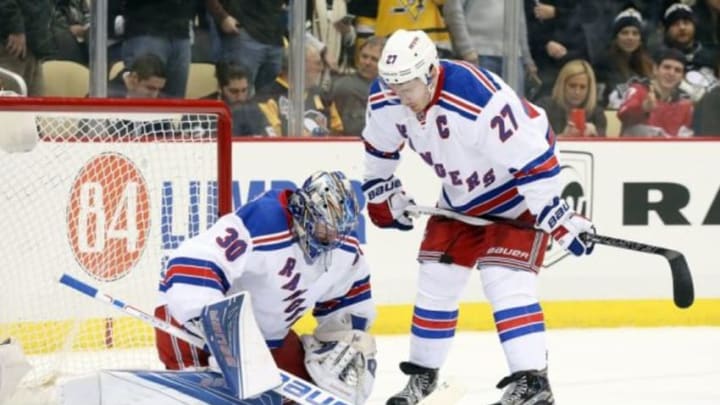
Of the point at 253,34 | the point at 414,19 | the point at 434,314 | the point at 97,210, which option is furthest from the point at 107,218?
the point at 414,19

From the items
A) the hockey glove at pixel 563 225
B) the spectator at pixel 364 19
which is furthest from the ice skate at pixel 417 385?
the spectator at pixel 364 19

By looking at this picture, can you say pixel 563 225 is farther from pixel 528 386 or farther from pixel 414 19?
pixel 414 19

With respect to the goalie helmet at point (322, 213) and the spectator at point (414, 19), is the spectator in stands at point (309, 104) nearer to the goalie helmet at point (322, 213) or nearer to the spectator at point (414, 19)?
the spectator at point (414, 19)

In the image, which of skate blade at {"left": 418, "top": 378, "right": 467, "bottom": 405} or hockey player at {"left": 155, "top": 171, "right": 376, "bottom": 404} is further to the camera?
skate blade at {"left": 418, "top": 378, "right": 467, "bottom": 405}

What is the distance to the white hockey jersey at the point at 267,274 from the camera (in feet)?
11.6

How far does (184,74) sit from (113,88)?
0.91ft

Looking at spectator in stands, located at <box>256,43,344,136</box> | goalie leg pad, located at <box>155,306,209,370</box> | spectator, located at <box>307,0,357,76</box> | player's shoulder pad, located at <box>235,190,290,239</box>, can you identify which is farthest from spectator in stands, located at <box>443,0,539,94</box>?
player's shoulder pad, located at <box>235,190,290,239</box>

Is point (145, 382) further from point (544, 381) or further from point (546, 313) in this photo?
point (546, 313)

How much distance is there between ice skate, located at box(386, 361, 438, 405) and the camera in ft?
14.8

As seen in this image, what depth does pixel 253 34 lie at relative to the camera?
6.28 meters

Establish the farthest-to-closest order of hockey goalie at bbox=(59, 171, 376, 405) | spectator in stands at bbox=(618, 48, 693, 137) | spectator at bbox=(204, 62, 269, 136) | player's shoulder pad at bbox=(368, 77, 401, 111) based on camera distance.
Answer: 1. spectator in stands at bbox=(618, 48, 693, 137)
2. spectator at bbox=(204, 62, 269, 136)
3. player's shoulder pad at bbox=(368, 77, 401, 111)
4. hockey goalie at bbox=(59, 171, 376, 405)

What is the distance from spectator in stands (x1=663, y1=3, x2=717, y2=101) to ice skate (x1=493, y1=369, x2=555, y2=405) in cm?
282

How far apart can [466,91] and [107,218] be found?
1047 millimetres

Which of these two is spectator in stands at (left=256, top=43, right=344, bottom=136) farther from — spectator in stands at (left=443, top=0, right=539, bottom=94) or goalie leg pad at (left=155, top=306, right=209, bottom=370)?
goalie leg pad at (left=155, top=306, right=209, bottom=370)
